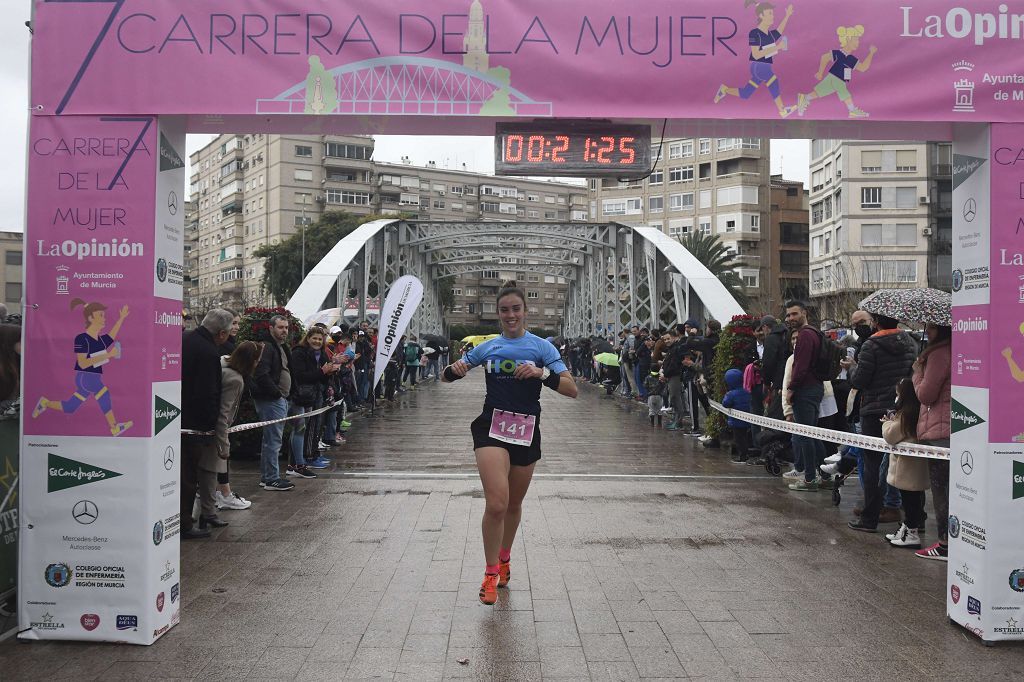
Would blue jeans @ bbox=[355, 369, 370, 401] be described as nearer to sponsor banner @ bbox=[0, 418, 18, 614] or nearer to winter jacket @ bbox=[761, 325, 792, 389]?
winter jacket @ bbox=[761, 325, 792, 389]

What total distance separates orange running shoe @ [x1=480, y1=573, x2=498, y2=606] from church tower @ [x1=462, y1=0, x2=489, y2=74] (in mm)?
2979

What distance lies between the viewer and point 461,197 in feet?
357

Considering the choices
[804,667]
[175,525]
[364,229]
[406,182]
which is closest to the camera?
[804,667]

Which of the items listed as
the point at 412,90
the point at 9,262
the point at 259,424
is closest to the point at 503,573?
the point at 412,90

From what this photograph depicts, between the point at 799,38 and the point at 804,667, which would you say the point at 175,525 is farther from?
the point at 799,38

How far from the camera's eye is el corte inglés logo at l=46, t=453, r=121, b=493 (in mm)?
5012

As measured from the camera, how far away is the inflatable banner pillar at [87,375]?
4.99 meters

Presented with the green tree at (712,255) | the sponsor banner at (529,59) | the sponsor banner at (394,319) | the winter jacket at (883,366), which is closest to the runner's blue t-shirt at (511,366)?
the sponsor banner at (529,59)

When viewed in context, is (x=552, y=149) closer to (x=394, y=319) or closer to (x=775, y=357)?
(x=775, y=357)

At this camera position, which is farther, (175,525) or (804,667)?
(175,525)

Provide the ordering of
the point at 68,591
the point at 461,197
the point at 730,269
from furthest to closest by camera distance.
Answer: the point at 461,197 → the point at 730,269 → the point at 68,591

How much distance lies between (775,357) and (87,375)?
806 cm

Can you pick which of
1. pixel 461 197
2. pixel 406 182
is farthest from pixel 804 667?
pixel 461 197

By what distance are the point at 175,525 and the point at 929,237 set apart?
207 feet
